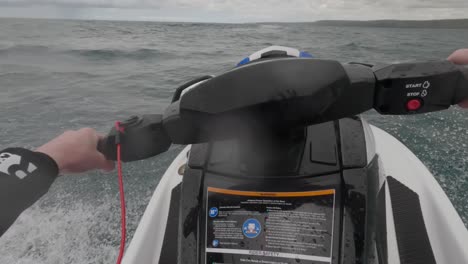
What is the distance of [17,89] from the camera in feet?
34.9

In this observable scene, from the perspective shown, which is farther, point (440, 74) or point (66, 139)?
point (66, 139)

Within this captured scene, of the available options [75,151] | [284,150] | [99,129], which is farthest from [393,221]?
[99,129]

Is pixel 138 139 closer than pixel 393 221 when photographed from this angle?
Yes

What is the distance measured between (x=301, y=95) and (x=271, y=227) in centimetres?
46

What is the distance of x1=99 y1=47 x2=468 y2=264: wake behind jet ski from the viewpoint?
34.8 inches

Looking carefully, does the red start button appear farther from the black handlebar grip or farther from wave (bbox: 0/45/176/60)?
wave (bbox: 0/45/176/60)

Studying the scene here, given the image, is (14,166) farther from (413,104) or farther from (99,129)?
(99,129)

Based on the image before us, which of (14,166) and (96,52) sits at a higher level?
(14,166)

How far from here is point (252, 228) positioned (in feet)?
3.64

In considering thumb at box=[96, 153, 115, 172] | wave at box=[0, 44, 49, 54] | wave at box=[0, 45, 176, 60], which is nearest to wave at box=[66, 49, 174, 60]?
wave at box=[0, 45, 176, 60]

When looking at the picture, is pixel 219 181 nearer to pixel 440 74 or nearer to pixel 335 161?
pixel 335 161

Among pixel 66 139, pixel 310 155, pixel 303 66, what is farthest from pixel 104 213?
pixel 303 66

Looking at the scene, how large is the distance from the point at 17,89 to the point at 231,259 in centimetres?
1172

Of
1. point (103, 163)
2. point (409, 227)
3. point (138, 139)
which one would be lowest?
point (409, 227)
